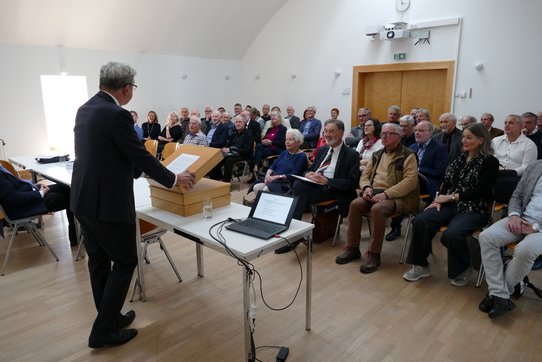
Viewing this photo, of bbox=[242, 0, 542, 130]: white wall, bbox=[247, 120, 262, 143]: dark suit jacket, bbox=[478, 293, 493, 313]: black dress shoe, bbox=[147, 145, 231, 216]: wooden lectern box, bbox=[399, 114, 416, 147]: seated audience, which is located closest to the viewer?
bbox=[147, 145, 231, 216]: wooden lectern box

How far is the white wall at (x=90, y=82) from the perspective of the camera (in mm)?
6914

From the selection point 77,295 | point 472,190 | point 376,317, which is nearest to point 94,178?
point 77,295

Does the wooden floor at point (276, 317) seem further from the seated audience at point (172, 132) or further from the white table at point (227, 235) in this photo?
the seated audience at point (172, 132)

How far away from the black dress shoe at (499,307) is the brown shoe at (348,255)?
1.17 meters

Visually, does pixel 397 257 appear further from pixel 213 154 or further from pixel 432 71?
pixel 432 71

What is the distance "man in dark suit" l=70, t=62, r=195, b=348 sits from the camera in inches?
78.2

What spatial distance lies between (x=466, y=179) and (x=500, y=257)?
0.67 m

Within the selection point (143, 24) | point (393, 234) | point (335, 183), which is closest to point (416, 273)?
point (393, 234)

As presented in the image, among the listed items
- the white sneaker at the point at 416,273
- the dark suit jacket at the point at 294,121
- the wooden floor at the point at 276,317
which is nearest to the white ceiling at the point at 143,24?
the dark suit jacket at the point at 294,121

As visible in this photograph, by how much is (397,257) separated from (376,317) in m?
1.12

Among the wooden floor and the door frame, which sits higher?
the door frame

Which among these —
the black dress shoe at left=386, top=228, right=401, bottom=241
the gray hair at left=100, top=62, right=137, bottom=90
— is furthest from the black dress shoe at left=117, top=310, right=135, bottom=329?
the black dress shoe at left=386, top=228, right=401, bottom=241

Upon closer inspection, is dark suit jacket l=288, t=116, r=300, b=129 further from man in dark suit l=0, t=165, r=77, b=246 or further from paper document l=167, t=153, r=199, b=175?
paper document l=167, t=153, r=199, b=175

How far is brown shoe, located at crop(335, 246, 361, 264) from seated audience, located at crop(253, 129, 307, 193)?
3.05 feet
